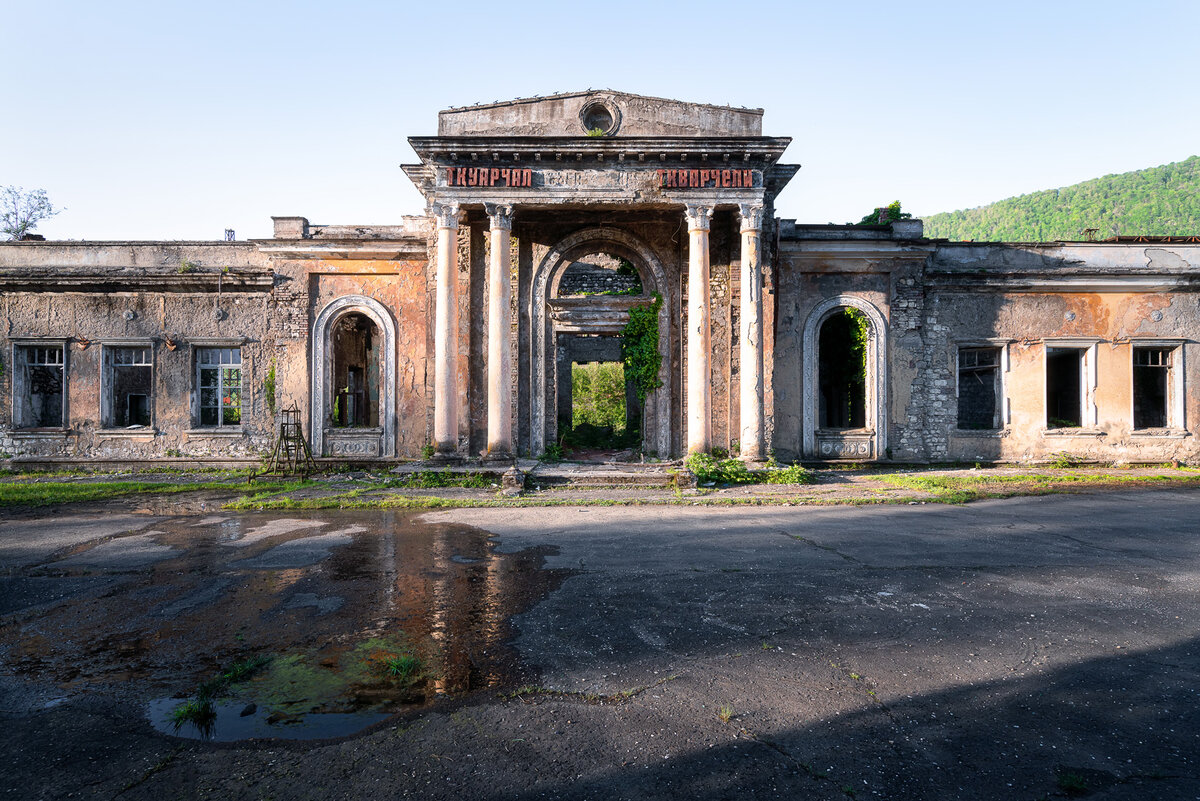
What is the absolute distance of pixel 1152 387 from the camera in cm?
1720

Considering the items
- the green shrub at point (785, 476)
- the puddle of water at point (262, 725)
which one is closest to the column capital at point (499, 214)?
the green shrub at point (785, 476)

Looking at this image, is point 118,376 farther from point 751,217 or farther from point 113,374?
point 751,217

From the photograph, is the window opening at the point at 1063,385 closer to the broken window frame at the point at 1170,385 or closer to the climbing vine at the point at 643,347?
the broken window frame at the point at 1170,385

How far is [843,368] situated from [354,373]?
14.4 m

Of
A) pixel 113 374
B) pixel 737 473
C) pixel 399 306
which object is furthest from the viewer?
pixel 113 374

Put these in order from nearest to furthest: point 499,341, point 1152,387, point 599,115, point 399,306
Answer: point 499,341, point 599,115, point 399,306, point 1152,387

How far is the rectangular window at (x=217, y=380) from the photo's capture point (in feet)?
51.9

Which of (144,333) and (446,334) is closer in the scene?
(446,334)

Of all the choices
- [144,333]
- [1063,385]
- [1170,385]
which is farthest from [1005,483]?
[144,333]

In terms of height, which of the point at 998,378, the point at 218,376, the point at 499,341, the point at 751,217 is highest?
the point at 751,217

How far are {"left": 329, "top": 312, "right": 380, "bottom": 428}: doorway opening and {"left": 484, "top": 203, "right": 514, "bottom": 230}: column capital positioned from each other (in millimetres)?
5159

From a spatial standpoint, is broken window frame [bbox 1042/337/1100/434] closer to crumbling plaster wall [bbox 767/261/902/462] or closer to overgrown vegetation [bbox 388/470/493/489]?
crumbling plaster wall [bbox 767/261/902/462]

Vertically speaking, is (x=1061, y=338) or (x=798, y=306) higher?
(x=798, y=306)

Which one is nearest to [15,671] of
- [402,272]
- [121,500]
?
[121,500]
